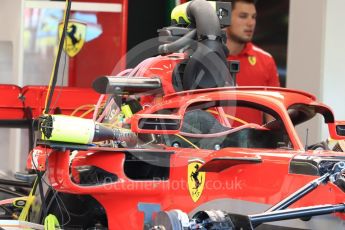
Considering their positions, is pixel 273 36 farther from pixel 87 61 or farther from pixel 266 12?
pixel 87 61

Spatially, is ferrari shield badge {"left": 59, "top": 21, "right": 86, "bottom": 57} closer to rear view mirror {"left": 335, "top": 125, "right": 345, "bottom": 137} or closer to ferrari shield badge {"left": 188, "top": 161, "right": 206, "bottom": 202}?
rear view mirror {"left": 335, "top": 125, "right": 345, "bottom": 137}

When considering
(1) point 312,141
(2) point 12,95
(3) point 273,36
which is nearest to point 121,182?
(2) point 12,95

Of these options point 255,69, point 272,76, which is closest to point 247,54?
point 255,69

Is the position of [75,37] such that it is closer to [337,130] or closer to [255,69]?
[255,69]

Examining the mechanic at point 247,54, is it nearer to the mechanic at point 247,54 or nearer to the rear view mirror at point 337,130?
the mechanic at point 247,54

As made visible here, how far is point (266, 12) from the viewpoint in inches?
327

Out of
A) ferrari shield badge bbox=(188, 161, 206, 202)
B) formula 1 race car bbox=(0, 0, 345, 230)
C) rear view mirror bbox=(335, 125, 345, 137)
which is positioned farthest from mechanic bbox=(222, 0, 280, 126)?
ferrari shield badge bbox=(188, 161, 206, 202)

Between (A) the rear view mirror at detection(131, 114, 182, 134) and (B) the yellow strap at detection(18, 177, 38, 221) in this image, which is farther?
(B) the yellow strap at detection(18, 177, 38, 221)

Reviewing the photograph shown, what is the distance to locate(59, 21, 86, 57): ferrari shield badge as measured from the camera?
A: 324 inches

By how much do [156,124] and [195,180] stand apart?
1.01 ft

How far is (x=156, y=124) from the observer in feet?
11.9

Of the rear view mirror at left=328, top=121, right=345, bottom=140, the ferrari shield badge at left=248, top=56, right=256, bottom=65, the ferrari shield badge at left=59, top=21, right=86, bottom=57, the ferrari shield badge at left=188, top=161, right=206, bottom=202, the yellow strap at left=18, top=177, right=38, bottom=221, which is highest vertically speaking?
the ferrari shield badge at left=59, top=21, right=86, bottom=57

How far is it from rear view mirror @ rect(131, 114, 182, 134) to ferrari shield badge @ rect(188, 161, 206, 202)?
0.18 metres

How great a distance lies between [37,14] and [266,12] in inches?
92.7
